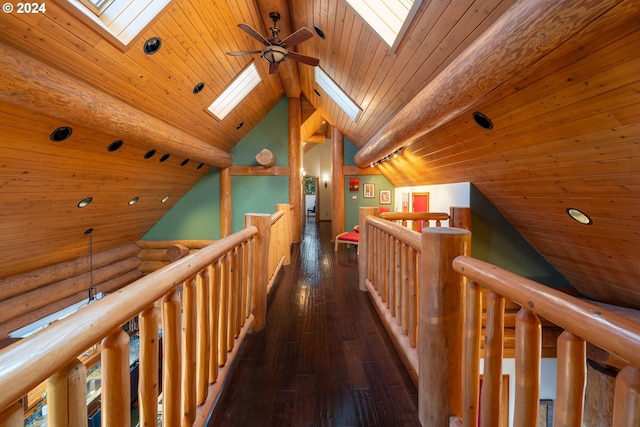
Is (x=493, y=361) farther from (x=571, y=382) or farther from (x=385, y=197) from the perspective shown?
(x=385, y=197)

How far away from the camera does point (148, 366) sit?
889 mm

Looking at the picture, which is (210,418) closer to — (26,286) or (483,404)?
(483,404)

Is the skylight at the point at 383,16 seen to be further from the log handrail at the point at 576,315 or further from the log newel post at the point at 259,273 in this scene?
the log handrail at the point at 576,315

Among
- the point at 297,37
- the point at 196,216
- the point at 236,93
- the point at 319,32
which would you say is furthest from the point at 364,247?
the point at 196,216

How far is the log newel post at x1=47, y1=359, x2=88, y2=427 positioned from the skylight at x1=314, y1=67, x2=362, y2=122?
15.4 feet

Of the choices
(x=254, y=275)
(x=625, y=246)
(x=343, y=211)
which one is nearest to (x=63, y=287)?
(x=254, y=275)

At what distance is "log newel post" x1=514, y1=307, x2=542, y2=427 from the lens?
76cm

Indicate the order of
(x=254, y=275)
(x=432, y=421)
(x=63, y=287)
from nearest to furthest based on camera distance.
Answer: (x=432, y=421), (x=254, y=275), (x=63, y=287)

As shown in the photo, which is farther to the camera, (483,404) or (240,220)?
(240,220)

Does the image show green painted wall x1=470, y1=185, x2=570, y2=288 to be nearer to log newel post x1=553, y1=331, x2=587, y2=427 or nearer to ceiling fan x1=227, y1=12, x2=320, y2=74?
ceiling fan x1=227, y1=12, x2=320, y2=74

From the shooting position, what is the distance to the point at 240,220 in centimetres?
698

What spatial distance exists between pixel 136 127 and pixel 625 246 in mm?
5088

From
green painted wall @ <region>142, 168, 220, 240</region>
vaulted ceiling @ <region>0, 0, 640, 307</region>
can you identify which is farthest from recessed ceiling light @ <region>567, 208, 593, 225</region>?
green painted wall @ <region>142, 168, 220, 240</region>

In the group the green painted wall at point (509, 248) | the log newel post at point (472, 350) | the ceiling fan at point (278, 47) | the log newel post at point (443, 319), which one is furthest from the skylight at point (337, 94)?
the log newel post at point (472, 350)
